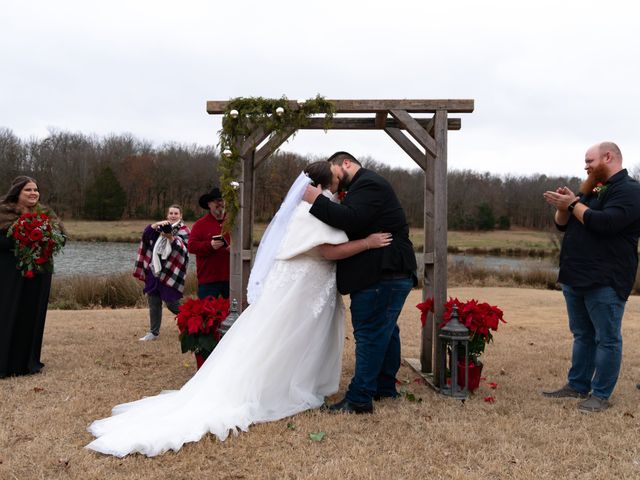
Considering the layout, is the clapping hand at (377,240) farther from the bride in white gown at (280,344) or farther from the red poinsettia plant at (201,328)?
the red poinsettia plant at (201,328)

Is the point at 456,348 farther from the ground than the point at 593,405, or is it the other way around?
the point at 456,348

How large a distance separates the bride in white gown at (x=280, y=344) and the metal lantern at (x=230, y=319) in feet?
1.17

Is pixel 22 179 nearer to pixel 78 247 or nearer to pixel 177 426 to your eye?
pixel 177 426

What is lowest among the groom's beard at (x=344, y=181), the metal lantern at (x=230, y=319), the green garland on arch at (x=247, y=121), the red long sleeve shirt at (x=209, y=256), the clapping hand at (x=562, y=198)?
the metal lantern at (x=230, y=319)

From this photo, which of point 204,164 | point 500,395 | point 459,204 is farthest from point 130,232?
point 500,395

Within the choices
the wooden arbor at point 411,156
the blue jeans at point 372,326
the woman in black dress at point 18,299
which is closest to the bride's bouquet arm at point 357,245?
the blue jeans at point 372,326

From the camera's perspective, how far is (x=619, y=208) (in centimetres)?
440

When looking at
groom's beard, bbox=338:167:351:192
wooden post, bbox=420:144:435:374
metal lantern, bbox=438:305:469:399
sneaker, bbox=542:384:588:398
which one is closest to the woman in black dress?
groom's beard, bbox=338:167:351:192

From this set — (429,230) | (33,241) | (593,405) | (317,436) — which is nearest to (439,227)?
(429,230)

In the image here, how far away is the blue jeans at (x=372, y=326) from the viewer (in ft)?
14.6

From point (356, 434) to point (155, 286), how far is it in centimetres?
432

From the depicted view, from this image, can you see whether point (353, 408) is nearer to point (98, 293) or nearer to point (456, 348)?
point (456, 348)

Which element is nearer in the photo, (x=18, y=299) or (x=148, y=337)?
(x=18, y=299)

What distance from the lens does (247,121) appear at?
529cm
